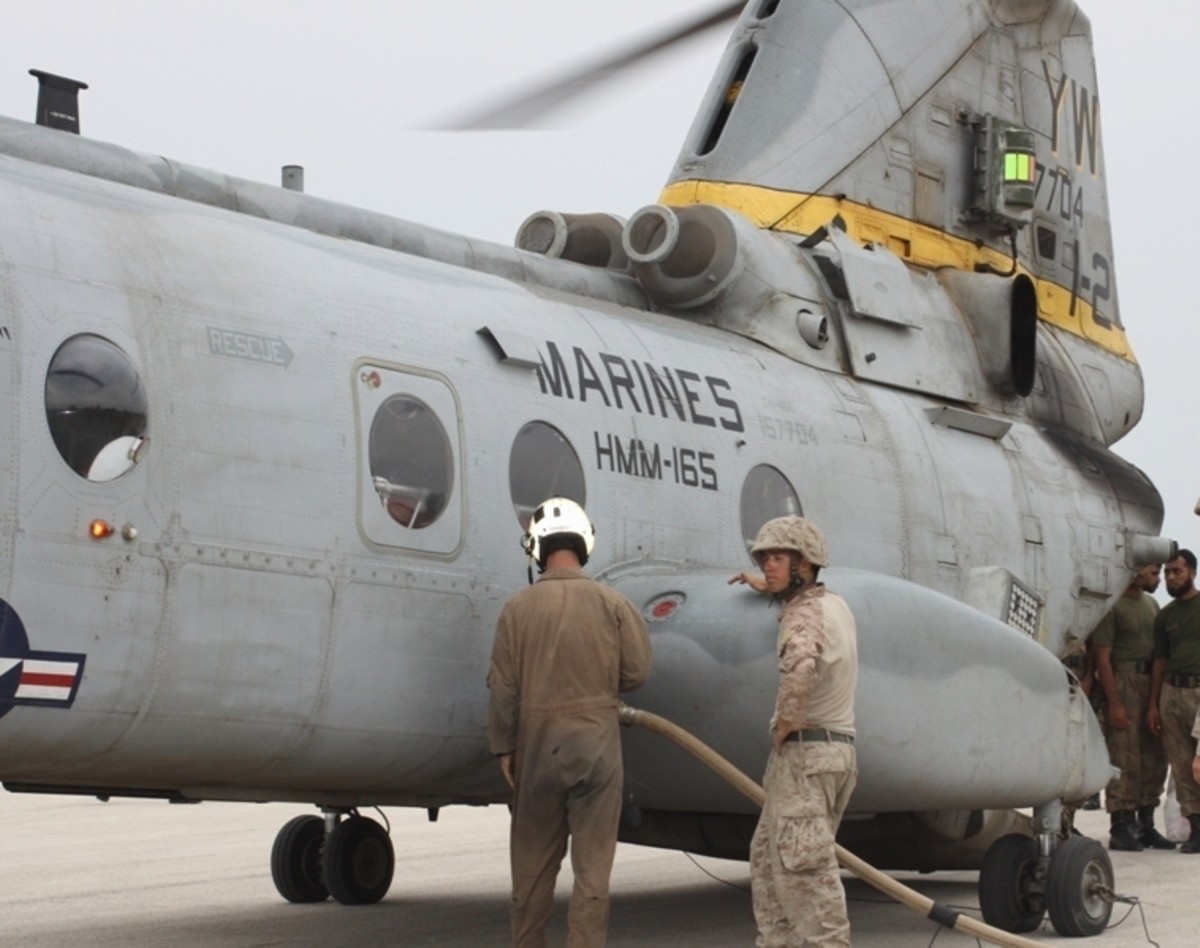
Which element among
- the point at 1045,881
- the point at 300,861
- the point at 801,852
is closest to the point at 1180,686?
the point at 1045,881

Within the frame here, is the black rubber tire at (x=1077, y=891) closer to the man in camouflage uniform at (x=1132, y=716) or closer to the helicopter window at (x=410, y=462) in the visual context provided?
the helicopter window at (x=410, y=462)

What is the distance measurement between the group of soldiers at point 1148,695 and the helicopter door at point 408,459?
6.43 metres

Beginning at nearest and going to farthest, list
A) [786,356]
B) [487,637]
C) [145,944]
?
[487,637]
[145,944]
[786,356]

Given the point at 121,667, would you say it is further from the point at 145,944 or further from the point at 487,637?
the point at 145,944

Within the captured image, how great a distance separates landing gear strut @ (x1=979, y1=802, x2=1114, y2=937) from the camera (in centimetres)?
825

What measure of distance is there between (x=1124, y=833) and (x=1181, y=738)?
2.39 ft

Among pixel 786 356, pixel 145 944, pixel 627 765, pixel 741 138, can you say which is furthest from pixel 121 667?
pixel 741 138

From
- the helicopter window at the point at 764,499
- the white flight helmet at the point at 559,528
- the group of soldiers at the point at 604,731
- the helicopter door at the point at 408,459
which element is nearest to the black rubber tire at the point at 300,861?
the helicopter window at the point at 764,499

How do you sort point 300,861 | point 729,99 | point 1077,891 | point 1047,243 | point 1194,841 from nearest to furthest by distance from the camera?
point 1077,891
point 300,861
point 729,99
point 1047,243
point 1194,841

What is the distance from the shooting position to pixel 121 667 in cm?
605

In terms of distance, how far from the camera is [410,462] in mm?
7113

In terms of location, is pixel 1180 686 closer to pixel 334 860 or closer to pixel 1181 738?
pixel 1181 738

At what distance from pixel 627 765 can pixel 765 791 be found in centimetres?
71

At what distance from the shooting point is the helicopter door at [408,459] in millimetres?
6957
